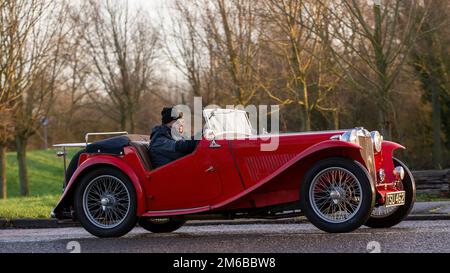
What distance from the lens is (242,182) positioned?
340 inches

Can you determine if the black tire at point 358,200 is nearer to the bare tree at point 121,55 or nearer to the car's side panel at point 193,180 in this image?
the car's side panel at point 193,180

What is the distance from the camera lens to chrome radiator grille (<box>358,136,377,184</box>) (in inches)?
334

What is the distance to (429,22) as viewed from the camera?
23391 mm

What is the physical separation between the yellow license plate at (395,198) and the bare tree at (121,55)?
2556 cm

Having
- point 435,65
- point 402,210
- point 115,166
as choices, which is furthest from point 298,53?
point 115,166

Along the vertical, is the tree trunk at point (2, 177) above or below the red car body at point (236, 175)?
below

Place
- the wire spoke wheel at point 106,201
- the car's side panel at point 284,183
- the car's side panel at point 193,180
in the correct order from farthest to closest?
the wire spoke wheel at point 106,201 < the car's side panel at point 193,180 < the car's side panel at point 284,183

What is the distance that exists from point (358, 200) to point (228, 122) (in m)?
2.42

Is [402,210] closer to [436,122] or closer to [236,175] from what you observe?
[236,175]

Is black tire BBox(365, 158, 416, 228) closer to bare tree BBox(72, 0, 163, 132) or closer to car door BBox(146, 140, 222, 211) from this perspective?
car door BBox(146, 140, 222, 211)

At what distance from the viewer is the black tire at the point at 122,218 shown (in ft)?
29.6

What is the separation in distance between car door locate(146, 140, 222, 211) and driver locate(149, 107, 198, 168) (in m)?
0.13

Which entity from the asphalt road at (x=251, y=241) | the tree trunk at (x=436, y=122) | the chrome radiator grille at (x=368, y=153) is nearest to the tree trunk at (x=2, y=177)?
the tree trunk at (x=436, y=122)
